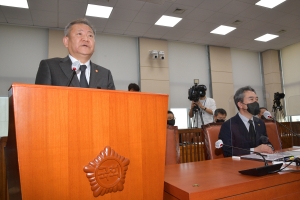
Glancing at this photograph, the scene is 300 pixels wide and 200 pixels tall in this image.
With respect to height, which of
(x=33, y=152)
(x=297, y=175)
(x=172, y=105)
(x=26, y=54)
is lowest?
(x=297, y=175)

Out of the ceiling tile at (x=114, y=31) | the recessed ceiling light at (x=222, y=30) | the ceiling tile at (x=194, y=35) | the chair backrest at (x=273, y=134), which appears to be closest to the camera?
the chair backrest at (x=273, y=134)

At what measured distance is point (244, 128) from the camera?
1463mm

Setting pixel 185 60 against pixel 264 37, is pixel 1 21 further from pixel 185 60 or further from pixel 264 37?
pixel 264 37

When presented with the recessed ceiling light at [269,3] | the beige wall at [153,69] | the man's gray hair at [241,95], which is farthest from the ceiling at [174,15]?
the man's gray hair at [241,95]

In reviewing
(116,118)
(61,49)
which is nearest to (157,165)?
(116,118)

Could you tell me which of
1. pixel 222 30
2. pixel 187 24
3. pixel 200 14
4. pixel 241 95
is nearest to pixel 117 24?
pixel 187 24

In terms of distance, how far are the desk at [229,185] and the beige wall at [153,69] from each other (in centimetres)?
477

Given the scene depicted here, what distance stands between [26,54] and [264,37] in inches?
237

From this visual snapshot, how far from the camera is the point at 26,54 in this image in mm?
4859

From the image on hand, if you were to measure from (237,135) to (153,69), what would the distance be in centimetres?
445

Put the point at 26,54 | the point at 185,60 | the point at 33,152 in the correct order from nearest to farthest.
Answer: the point at 33,152 < the point at 26,54 < the point at 185,60

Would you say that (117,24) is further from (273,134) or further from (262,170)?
(262,170)

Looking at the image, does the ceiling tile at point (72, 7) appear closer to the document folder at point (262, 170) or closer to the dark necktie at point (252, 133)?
the dark necktie at point (252, 133)

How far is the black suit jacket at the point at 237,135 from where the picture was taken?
1.44 metres
